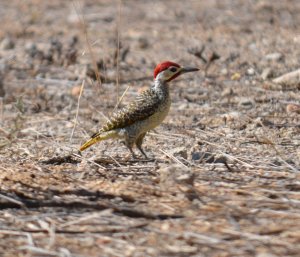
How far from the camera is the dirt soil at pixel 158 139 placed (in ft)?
16.7

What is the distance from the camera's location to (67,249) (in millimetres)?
4926

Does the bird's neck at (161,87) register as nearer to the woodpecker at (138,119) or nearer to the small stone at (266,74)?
the woodpecker at (138,119)

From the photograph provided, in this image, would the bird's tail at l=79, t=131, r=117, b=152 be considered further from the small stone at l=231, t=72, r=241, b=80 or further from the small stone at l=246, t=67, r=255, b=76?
the small stone at l=246, t=67, r=255, b=76

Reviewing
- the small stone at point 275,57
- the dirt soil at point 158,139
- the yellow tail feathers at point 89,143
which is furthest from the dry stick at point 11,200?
the small stone at point 275,57

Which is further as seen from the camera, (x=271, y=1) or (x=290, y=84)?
(x=271, y=1)

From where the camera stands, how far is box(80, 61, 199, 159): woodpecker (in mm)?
7121

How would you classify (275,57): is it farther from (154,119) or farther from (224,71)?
(154,119)

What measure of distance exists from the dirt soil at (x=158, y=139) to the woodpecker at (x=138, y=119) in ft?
0.56

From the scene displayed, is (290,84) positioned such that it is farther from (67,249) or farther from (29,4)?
(29,4)

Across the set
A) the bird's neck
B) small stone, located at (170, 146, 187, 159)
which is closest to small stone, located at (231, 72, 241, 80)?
the bird's neck

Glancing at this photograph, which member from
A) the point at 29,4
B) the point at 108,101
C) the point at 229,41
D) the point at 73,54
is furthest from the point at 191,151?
the point at 29,4

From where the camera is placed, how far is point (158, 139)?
25.6 ft

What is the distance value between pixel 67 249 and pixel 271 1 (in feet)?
31.5

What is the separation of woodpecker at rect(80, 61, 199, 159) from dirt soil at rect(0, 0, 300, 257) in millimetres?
172
